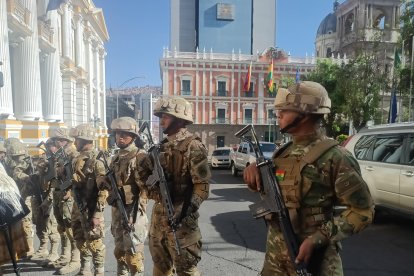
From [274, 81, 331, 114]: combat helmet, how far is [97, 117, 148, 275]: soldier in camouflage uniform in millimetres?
1882

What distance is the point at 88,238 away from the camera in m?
3.61

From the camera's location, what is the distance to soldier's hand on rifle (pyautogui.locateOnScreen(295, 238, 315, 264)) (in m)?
1.75

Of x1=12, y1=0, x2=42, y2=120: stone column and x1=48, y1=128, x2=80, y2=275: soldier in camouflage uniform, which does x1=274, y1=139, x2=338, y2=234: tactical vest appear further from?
x1=12, y1=0, x2=42, y2=120: stone column

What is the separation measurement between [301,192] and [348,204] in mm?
257

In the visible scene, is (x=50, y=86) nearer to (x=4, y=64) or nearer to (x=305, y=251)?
(x=4, y=64)

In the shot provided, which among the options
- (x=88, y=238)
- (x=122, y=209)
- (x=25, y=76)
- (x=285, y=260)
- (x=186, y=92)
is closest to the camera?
(x=285, y=260)

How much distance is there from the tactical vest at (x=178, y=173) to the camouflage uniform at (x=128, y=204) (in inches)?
24.0

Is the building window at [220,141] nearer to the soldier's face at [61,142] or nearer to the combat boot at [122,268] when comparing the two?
the soldier's face at [61,142]

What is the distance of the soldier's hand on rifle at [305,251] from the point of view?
5.74ft

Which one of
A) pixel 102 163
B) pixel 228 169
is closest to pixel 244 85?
pixel 228 169

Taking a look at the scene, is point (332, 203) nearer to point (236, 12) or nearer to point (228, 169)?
point (228, 169)

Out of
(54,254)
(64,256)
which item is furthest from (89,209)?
(54,254)

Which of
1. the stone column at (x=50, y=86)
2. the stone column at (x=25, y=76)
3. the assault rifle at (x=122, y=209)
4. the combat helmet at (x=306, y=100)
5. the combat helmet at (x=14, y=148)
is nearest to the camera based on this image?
the combat helmet at (x=306, y=100)

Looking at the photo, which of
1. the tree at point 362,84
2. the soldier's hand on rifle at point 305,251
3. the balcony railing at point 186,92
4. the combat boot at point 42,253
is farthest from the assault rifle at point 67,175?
the balcony railing at point 186,92
